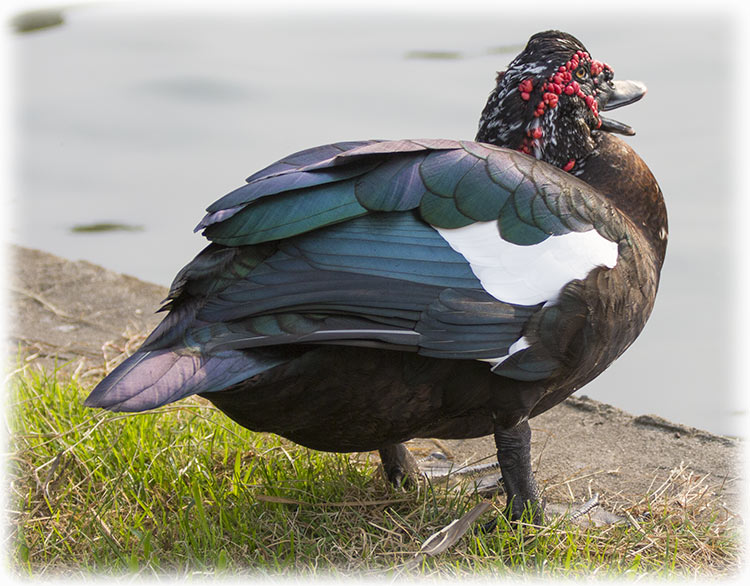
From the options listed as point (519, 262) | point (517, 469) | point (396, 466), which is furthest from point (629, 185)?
point (396, 466)

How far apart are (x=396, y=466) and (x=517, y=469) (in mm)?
451

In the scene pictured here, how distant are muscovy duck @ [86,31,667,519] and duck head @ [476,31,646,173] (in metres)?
0.30


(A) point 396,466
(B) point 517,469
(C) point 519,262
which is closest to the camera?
(C) point 519,262

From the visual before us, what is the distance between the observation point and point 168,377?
2314 millimetres

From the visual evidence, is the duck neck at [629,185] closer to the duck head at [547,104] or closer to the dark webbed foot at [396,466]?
the duck head at [547,104]

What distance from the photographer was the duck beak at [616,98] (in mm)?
3117

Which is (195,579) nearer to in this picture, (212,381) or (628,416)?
(212,381)

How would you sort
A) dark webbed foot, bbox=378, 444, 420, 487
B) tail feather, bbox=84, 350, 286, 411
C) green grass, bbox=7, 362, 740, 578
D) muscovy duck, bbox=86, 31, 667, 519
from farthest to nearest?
1. dark webbed foot, bbox=378, 444, 420, 487
2. green grass, bbox=7, 362, 740, 578
3. muscovy duck, bbox=86, 31, 667, 519
4. tail feather, bbox=84, 350, 286, 411

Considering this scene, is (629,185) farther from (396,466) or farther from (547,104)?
(396,466)

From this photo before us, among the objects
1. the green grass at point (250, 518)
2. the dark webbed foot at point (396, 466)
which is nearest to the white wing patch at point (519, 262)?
the green grass at point (250, 518)

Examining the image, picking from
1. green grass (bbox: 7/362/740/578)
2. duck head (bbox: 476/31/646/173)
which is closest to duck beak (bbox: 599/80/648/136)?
duck head (bbox: 476/31/646/173)

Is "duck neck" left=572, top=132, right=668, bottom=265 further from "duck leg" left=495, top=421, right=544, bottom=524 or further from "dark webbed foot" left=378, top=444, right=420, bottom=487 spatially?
"dark webbed foot" left=378, top=444, right=420, bottom=487

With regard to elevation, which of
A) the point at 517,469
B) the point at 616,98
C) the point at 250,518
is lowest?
the point at 250,518

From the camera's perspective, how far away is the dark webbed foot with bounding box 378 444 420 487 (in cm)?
304
